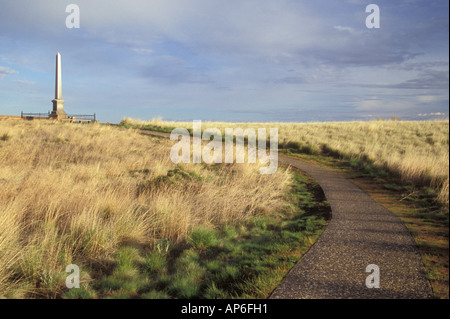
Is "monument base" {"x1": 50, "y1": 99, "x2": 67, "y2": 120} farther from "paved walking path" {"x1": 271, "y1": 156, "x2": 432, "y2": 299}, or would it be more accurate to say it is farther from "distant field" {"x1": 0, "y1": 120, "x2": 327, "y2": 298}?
"paved walking path" {"x1": 271, "y1": 156, "x2": 432, "y2": 299}

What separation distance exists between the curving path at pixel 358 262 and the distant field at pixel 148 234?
26cm

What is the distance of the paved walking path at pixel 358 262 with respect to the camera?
3502 mm

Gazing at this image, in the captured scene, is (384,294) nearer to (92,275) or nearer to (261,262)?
(261,262)

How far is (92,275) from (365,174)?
1033 cm

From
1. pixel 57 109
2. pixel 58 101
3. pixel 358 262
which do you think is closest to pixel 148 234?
pixel 358 262

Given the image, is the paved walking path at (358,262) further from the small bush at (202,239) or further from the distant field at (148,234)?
the small bush at (202,239)

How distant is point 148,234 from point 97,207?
1.11 meters

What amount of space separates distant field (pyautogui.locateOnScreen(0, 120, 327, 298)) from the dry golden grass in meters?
0.02

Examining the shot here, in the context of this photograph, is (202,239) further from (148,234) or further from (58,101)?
(58,101)

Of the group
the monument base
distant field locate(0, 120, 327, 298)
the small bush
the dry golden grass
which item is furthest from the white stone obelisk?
the small bush


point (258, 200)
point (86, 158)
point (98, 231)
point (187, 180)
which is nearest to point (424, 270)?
point (258, 200)

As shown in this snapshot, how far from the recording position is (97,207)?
225 inches

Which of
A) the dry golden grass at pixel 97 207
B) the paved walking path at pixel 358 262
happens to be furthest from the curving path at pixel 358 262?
the dry golden grass at pixel 97 207

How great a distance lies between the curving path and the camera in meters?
3.49
